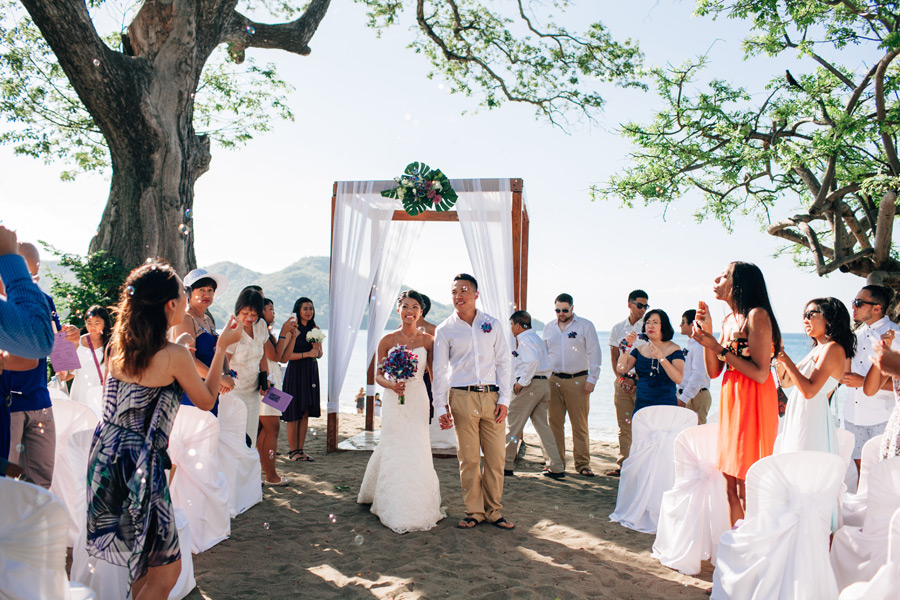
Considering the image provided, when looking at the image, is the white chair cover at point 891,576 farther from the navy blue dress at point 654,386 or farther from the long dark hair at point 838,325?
the navy blue dress at point 654,386

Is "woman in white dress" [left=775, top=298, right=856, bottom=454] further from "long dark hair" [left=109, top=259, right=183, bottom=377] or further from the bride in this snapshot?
"long dark hair" [left=109, top=259, right=183, bottom=377]

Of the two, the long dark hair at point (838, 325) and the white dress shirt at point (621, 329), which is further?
the white dress shirt at point (621, 329)

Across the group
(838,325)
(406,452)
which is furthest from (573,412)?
(838,325)

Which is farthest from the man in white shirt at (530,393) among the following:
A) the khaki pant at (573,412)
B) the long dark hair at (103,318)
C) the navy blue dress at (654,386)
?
the long dark hair at (103,318)

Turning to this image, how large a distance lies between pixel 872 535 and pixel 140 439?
330 centimetres

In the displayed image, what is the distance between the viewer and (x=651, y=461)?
4.72 meters

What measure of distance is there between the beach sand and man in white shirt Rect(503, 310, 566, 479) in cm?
78

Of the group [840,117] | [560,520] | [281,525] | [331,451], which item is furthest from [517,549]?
[840,117]

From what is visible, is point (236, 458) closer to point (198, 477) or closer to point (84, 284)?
point (198, 477)

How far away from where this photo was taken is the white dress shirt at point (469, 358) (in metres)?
4.68

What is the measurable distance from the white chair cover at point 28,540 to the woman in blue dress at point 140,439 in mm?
388

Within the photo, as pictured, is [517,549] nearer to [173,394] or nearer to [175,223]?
[173,394]

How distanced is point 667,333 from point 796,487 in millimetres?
2808

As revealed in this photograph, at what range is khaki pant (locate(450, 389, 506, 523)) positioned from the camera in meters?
4.65
